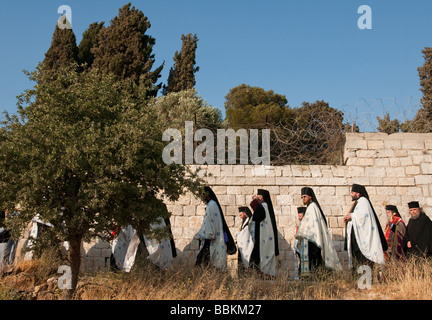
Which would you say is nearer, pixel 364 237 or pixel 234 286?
pixel 234 286

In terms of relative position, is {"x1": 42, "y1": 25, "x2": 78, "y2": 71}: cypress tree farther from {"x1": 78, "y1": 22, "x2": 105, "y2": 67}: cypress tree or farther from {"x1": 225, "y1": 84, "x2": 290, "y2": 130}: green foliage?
{"x1": 225, "y1": 84, "x2": 290, "y2": 130}: green foliage

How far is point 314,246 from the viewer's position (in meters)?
7.54

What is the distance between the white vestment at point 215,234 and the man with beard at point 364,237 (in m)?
2.30

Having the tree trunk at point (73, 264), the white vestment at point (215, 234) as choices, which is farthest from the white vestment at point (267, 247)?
the tree trunk at point (73, 264)

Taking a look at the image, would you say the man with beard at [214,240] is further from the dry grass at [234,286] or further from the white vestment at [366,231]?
the white vestment at [366,231]

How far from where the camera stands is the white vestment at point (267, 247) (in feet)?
25.5

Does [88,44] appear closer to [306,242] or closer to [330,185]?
[330,185]

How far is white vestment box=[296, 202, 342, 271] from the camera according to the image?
7.53m

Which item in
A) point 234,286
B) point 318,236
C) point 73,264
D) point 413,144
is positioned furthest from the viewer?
point 413,144

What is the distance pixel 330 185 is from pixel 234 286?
15.0 ft

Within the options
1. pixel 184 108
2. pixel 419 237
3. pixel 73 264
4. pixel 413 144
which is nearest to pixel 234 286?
pixel 73 264

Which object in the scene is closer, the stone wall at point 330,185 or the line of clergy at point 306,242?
the line of clergy at point 306,242
